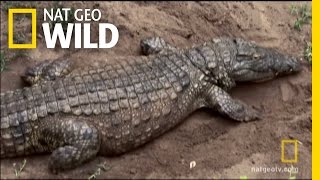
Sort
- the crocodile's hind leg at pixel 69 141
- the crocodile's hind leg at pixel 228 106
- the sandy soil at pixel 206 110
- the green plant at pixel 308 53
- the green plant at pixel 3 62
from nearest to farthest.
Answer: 1. the crocodile's hind leg at pixel 69 141
2. the sandy soil at pixel 206 110
3. the crocodile's hind leg at pixel 228 106
4. the green plant at pixel 3 62
5. the green plant at pixel 308 53

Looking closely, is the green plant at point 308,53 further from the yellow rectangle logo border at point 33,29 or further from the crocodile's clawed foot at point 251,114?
the yellow rectangle logo border at point 33,29

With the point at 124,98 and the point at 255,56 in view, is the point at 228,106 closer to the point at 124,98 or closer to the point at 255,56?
the point at 255,56

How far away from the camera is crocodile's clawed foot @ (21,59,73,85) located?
5238mm

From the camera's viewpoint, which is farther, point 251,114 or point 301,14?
point 301,14

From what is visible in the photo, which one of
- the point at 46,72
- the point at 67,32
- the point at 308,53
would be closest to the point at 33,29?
the point at 67,32

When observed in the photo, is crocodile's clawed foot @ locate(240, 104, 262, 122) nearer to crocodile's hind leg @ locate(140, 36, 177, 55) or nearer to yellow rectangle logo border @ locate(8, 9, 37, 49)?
crocodile's hind leg @ locate(140, 36, 177, 55)

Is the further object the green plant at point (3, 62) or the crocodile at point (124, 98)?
the green plant at point (3, 62)

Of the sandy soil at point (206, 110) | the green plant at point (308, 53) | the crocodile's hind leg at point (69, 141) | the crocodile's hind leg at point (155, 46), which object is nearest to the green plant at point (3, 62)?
the sandy soil at point (206, 110)

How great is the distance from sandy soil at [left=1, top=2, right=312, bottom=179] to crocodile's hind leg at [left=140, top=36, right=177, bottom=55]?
0.09 m

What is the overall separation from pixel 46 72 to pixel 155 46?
38.1 inches

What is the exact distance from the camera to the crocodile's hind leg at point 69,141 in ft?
15.5

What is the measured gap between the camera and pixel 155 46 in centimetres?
557

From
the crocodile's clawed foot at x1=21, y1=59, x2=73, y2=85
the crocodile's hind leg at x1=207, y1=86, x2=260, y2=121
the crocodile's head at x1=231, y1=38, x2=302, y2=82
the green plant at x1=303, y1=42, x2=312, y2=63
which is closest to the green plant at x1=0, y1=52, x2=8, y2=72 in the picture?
the crocodile's clawed foot at x1=21, y1=59, x2=73, y2=85

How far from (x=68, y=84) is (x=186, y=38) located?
130cm
